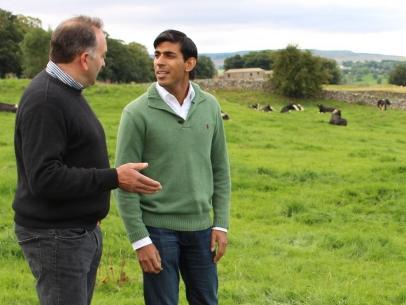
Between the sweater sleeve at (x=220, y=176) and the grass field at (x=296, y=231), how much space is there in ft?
6.42

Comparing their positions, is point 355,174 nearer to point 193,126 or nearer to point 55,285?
point 193,126

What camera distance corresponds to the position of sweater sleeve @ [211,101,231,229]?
4543mm

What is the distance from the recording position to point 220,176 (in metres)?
4.62

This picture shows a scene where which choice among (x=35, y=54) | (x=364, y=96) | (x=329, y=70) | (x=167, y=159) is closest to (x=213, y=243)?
(x=167, y=159)

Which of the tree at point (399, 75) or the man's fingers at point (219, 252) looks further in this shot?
the tree at point (399, 75)

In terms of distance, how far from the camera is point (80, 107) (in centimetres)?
353

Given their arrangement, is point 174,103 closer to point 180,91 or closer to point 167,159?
point 180,91

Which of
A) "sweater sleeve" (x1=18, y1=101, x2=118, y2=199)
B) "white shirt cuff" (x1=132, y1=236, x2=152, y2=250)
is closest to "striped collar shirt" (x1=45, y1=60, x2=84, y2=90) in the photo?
"sweater sleeve" (x1=18, y1=101, x2=118, y2=199)

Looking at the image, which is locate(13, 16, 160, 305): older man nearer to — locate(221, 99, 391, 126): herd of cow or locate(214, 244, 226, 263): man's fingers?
locate(214, 244, 226, 263): man's fingers

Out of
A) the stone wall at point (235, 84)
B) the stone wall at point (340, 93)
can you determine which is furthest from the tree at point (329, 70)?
the stone wall at point (235, 84)

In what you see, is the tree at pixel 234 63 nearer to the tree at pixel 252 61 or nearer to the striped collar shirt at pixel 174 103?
the tree at pixel 252 61

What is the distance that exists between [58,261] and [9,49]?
208 ft

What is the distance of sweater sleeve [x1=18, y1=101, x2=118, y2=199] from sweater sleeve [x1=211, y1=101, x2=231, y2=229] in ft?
4.38

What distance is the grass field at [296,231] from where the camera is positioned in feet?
21.6
